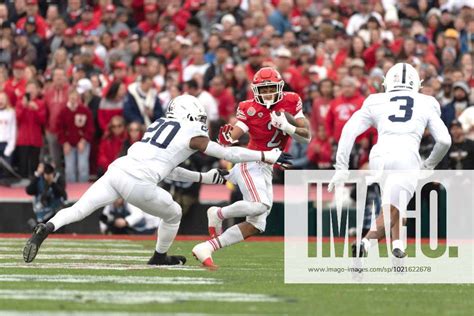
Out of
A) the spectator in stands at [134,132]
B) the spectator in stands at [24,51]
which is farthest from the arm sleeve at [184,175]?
the spectator in stands at [24,51]

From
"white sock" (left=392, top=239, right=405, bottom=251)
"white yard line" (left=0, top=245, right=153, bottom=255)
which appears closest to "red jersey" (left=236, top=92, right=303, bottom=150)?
"white sock" (left=392, top=239, right=405, bottom=251)

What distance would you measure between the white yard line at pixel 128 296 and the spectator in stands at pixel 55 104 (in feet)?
32.5

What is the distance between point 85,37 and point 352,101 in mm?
5115

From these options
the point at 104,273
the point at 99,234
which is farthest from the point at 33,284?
the point at 99,234

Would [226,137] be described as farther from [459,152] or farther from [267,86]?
[459,152]

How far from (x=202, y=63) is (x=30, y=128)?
2.73 metres

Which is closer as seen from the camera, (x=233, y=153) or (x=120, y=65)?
(x=233, y=153)

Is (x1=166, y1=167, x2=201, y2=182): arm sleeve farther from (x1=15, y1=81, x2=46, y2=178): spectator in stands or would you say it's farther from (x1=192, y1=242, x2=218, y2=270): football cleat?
(x1=15, y1=81, x2=46, y2=178): spectator in stands

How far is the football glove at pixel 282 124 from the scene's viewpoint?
11508mm

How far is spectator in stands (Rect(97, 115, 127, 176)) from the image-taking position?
1847 cm

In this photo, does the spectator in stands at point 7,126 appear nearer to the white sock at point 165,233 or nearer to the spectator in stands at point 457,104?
the spectator in stands at point 457,104

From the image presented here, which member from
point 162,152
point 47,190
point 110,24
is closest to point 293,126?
point 162,152

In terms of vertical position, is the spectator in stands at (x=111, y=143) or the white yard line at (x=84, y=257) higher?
the spectator in stands at (x=111, y=143)

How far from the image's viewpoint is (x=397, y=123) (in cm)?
1066
